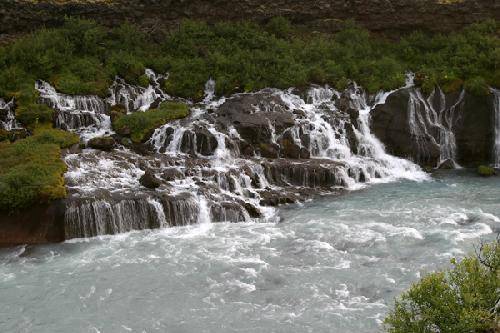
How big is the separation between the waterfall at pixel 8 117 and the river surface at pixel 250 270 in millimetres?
11566

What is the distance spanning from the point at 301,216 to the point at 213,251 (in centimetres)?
512

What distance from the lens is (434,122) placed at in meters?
32.7

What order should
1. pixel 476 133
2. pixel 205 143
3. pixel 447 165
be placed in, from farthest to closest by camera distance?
pixel 476 133, pixel 447 165, pixel 205 143

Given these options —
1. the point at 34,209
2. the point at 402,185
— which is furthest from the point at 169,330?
the point at 402,185

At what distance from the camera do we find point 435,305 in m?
10.2

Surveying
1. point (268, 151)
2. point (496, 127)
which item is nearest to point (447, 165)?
point (496, 127)

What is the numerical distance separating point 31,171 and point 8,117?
909 cm

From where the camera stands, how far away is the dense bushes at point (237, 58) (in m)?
33.8

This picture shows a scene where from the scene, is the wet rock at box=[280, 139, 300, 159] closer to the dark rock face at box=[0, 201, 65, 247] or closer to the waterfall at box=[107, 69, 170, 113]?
the waterfall at box=[107, 69, 170, 113]

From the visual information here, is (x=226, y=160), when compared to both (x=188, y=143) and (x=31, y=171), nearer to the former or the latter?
(x=188, y=143)

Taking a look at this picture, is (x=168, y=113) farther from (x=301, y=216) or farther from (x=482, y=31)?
(x=482, y=31)

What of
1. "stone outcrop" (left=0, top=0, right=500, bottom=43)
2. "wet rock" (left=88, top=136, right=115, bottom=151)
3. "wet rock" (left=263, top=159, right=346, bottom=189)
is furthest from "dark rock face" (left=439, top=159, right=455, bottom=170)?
"wet rock" (left=88, top=136, right=115, bottom=151)

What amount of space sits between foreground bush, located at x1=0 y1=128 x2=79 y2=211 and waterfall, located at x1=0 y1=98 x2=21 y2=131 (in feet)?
9.89

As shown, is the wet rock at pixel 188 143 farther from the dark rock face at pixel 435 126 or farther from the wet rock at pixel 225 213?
the dark rock face at pixel 435 126
